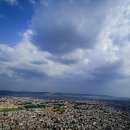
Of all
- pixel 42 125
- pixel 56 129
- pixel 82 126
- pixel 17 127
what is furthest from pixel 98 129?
pixel 17 127

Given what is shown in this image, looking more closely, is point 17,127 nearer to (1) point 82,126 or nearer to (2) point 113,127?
(1) point 82,126

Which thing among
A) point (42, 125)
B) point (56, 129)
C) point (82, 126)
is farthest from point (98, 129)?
point (42, 125)

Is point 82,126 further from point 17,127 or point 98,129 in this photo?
point 17,127

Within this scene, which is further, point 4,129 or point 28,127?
point 28,127

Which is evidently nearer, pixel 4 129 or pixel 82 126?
pixel 4 129

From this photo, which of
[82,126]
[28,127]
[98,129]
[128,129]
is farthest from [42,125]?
[128,129]

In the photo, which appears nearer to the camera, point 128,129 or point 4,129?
point 4,129

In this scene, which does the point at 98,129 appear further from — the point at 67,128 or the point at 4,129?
the point at 4,129
